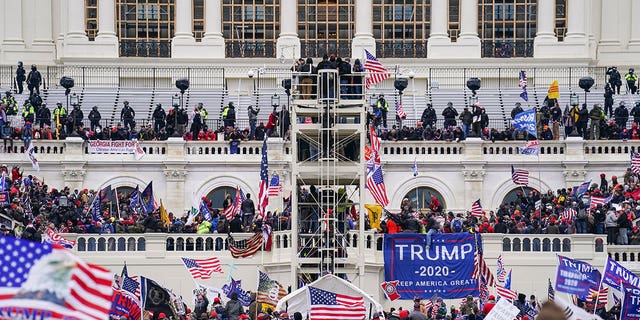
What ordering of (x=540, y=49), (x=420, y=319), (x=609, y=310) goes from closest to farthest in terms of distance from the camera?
(x=420, y=319) < (x=609, y=310) < (x=540, y=49)

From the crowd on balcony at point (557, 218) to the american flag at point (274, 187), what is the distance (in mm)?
3583

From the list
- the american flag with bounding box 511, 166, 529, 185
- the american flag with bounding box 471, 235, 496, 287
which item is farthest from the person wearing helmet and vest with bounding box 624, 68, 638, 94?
the american flag with bounding box 471, 235, 496, 287

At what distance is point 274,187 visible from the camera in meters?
63.1

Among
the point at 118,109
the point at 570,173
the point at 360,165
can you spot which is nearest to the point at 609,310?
the point at 360,165

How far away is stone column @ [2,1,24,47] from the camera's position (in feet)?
305

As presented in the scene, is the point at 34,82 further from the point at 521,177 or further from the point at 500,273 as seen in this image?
the point at 500,273

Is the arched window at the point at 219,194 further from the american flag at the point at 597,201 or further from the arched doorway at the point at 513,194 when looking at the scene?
the american flag at the point at 597,201

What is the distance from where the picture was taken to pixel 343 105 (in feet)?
181

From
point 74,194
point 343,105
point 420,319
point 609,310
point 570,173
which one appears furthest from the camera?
point 570,173

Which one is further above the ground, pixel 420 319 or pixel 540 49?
pixel 540 49

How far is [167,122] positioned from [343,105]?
1792 cm

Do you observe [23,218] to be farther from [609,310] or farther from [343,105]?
[609,310]

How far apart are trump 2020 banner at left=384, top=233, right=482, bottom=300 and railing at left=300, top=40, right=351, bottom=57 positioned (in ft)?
120

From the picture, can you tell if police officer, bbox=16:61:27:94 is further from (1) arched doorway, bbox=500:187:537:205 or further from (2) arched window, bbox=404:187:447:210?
(1) arched doorway, bbox=500:187:537:205
